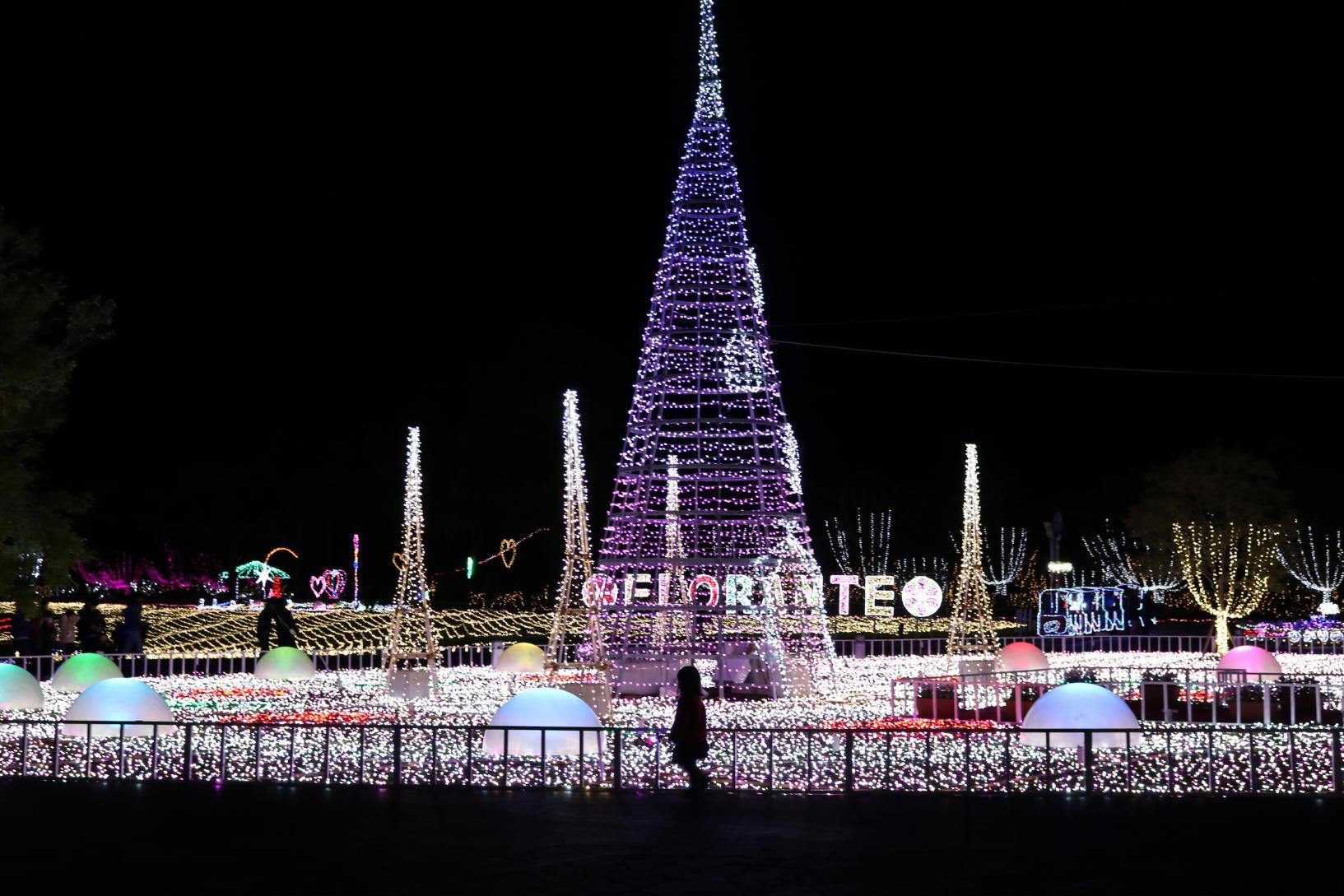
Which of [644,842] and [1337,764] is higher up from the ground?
[1337,764]

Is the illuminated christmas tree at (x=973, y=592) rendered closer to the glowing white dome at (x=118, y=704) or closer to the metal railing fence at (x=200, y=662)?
the metal railing fence at (x=200, y=662)

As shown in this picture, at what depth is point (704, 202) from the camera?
18.9 meters

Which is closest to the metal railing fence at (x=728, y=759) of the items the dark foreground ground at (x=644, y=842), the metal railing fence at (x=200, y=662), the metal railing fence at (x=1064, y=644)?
the dark foreground ground at (x=644, y=842)

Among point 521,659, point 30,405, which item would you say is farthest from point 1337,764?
point 30,405

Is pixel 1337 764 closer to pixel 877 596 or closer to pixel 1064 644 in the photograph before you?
pixel 1064 644

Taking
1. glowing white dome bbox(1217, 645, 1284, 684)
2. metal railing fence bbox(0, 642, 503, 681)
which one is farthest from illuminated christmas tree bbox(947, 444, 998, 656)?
metal railing fence bbox(0, 642, 503, 681)

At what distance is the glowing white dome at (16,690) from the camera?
16734mm

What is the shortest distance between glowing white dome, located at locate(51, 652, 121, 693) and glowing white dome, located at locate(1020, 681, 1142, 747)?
10.8 m

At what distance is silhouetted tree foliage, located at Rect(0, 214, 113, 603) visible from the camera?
20672 mm

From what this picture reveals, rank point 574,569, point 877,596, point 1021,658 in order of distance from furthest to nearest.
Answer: point 877,596 < point 574,569 < point 1021,658

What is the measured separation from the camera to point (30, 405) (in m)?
22.1

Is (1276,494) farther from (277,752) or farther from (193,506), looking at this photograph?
(277,752)

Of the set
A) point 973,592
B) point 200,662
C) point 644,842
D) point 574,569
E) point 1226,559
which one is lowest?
point 644,842

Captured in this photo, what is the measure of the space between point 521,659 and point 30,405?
7.24 metres
